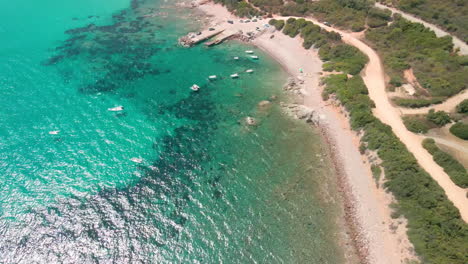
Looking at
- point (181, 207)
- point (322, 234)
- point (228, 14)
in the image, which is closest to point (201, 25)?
point (228, 14)

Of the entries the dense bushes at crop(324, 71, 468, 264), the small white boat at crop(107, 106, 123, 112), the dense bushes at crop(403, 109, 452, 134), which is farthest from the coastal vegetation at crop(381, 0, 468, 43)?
the small white boat at crop(107, 106, 123, 112)

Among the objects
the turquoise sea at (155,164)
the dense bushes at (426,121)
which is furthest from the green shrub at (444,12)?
the turquoise sea at (155,164)

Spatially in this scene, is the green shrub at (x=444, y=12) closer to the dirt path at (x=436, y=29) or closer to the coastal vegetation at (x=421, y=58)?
the dirt path at (x=436, y=29)

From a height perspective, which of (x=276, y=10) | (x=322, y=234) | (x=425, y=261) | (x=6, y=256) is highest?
(x=276, y=10)

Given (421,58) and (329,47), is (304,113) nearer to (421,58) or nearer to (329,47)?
(329,47)

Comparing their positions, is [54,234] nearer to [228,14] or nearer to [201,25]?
[201,25]

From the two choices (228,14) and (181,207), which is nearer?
(181,207)

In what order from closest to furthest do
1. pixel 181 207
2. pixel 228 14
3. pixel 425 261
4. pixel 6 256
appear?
pixel 425 261, pixel 6 256, pixel 181 207, pixel 228 14
